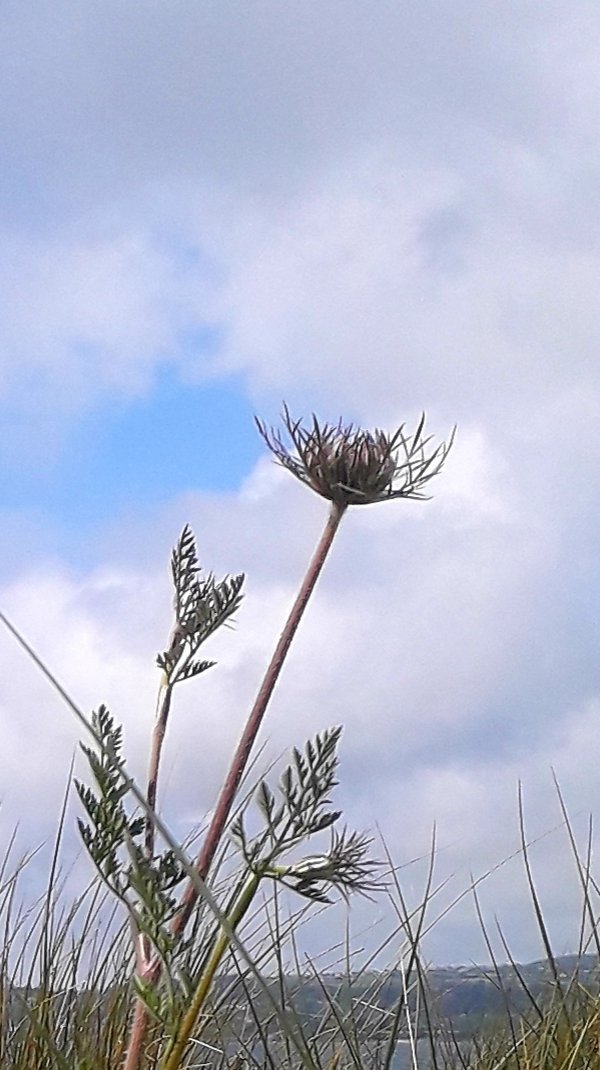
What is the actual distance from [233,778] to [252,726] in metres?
0.06

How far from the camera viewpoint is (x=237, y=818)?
105cm

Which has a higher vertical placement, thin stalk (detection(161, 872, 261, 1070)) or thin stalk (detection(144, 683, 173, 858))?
thin stalk (detection(144, 683, 173, 858))

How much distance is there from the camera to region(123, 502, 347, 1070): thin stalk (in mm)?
1073

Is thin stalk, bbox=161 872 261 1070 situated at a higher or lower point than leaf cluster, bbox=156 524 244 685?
lower

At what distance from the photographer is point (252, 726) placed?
1133 mm

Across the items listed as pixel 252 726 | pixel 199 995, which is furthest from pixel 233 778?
pixel 199 995

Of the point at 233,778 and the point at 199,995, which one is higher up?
the point at 233,778

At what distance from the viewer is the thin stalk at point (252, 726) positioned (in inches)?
42.2

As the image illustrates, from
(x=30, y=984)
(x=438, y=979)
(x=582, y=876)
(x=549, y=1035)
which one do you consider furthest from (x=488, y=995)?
(x=30, y=984)

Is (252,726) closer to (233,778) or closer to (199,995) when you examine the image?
(233,778)

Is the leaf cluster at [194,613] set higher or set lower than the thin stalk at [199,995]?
higher

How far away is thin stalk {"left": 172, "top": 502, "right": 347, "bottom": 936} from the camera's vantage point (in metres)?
1.07

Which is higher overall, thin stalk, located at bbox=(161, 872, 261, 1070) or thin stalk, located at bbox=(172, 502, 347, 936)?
thin stalk, located at bbox=(172, 502, 347, 936)

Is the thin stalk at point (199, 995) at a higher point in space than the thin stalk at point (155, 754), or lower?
lower
